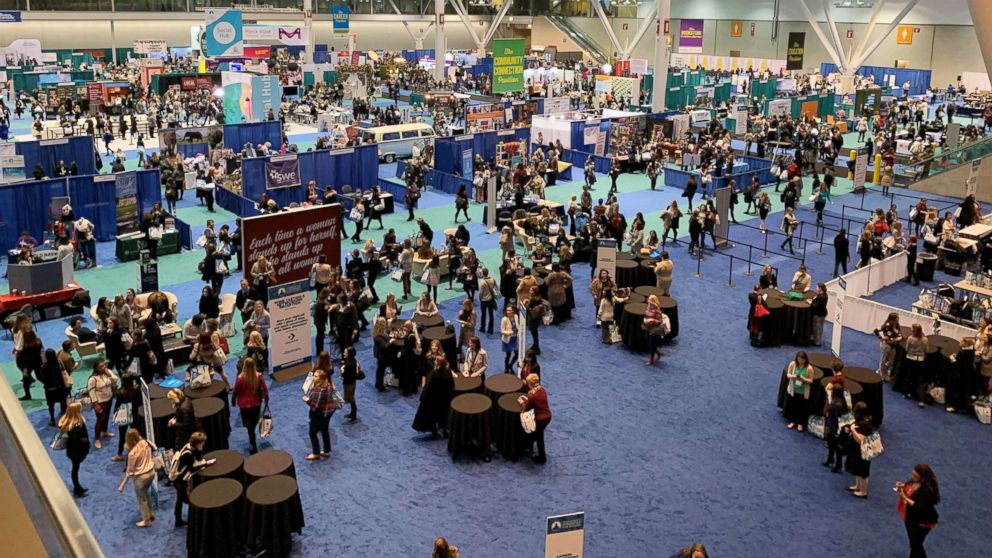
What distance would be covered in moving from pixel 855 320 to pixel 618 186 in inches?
584

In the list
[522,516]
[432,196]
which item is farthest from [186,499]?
[432,196]

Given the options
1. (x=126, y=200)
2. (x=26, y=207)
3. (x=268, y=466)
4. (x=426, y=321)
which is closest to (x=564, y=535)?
(x=268, y=466)

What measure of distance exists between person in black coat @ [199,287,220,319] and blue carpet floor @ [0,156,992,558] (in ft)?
7.90

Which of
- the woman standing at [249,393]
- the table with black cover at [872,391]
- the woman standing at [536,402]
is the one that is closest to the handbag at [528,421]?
the woman standing at [536,402]

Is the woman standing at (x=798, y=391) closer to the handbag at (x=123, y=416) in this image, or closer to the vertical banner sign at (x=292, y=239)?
the vertical banner sign at (x=292, y=239)

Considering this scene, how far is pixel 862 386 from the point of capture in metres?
13.2

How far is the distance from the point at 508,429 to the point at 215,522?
4.24m

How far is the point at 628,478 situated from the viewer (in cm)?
1191

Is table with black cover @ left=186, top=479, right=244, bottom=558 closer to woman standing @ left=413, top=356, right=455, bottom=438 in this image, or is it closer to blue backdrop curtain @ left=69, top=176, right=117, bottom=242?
woman standing @ left=413, top=356, right=455, bottom=438

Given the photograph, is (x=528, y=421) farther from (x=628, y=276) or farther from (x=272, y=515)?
(x=628, y=276)

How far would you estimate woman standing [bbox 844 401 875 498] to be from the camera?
11055mm

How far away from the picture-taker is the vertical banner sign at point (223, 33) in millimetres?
42250

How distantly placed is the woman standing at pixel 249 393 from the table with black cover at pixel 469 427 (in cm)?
268

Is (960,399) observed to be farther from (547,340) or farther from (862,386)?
(547,340)
